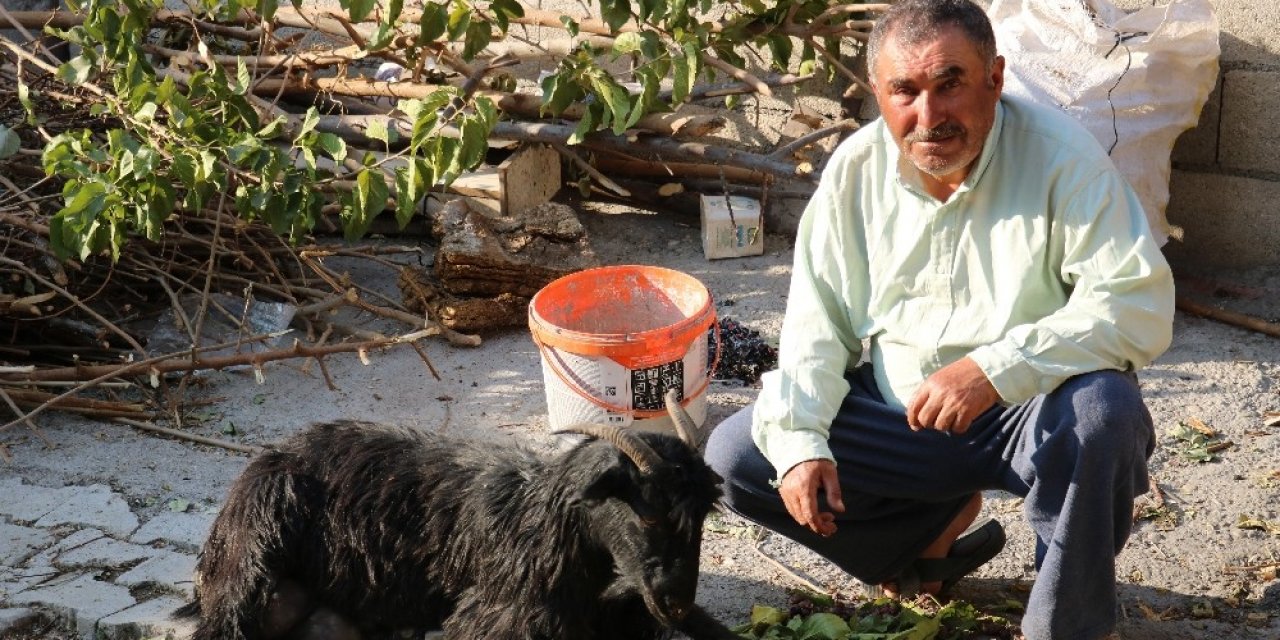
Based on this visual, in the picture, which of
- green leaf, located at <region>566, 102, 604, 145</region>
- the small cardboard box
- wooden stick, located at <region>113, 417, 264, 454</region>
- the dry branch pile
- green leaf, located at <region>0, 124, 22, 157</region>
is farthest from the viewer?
the small cardboard box

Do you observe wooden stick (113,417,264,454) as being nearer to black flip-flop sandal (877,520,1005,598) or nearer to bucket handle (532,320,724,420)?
bucket handle (532,320,724,420)

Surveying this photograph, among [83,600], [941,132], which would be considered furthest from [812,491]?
[83,600]

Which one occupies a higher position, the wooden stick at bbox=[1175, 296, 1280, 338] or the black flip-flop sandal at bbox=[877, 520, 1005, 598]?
the black flip-flop sandal at bbox=[877, 520, 1005, 598]

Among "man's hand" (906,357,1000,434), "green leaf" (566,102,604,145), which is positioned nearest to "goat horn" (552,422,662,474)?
"man's hand" (906,357,1000,434)

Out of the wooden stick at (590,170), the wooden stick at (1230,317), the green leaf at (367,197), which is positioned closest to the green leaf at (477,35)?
the green leaf at (367,197)

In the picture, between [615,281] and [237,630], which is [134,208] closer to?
[615,281]

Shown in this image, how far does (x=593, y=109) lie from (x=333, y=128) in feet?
5.39

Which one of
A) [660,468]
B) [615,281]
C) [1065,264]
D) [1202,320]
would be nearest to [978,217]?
[1065,264]

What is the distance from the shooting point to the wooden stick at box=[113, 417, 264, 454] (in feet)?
17.7

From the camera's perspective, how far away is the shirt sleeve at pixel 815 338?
12.0 ft

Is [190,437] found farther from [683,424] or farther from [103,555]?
[683,424]

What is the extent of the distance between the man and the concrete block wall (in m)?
2.89

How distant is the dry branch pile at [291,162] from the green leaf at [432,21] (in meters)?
0.01

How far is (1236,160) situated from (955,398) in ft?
11.4
